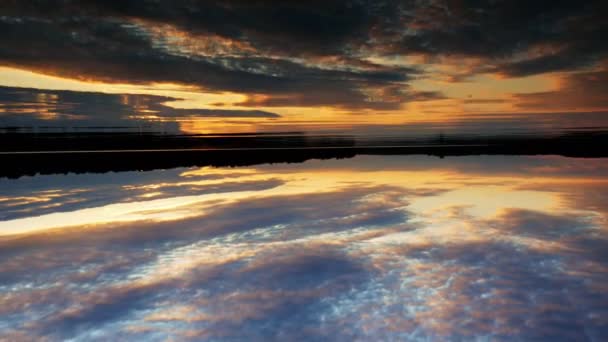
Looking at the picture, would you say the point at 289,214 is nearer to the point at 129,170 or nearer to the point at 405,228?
the point at 405,228

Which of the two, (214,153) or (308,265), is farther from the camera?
(214,153)

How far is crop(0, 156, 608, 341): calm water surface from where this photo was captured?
514cm

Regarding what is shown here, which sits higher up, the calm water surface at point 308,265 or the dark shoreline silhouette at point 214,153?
the dark shoreline silhouette at point 214,153

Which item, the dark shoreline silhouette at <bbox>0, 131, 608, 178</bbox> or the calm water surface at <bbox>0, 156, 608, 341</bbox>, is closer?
the calm water surface at <bbox>0, 156, 608, 341</bbox>

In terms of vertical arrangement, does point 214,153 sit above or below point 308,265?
above

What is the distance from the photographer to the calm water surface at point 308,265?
16.9 ft

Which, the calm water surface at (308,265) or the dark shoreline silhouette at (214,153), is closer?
the calm water surface at (308,265)

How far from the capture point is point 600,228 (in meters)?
9.15

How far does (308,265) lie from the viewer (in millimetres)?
7172

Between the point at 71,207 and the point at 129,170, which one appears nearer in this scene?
the point at 71,207

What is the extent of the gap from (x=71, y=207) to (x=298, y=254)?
27.9 ft

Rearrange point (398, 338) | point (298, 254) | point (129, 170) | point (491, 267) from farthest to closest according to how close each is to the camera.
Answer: point (129, 170), point (298, 254), point (491, 267), point (398, 338)

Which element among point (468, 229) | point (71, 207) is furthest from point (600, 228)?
point (71, 207)

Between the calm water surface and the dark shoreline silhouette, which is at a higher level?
the dark shoreline silhouette
